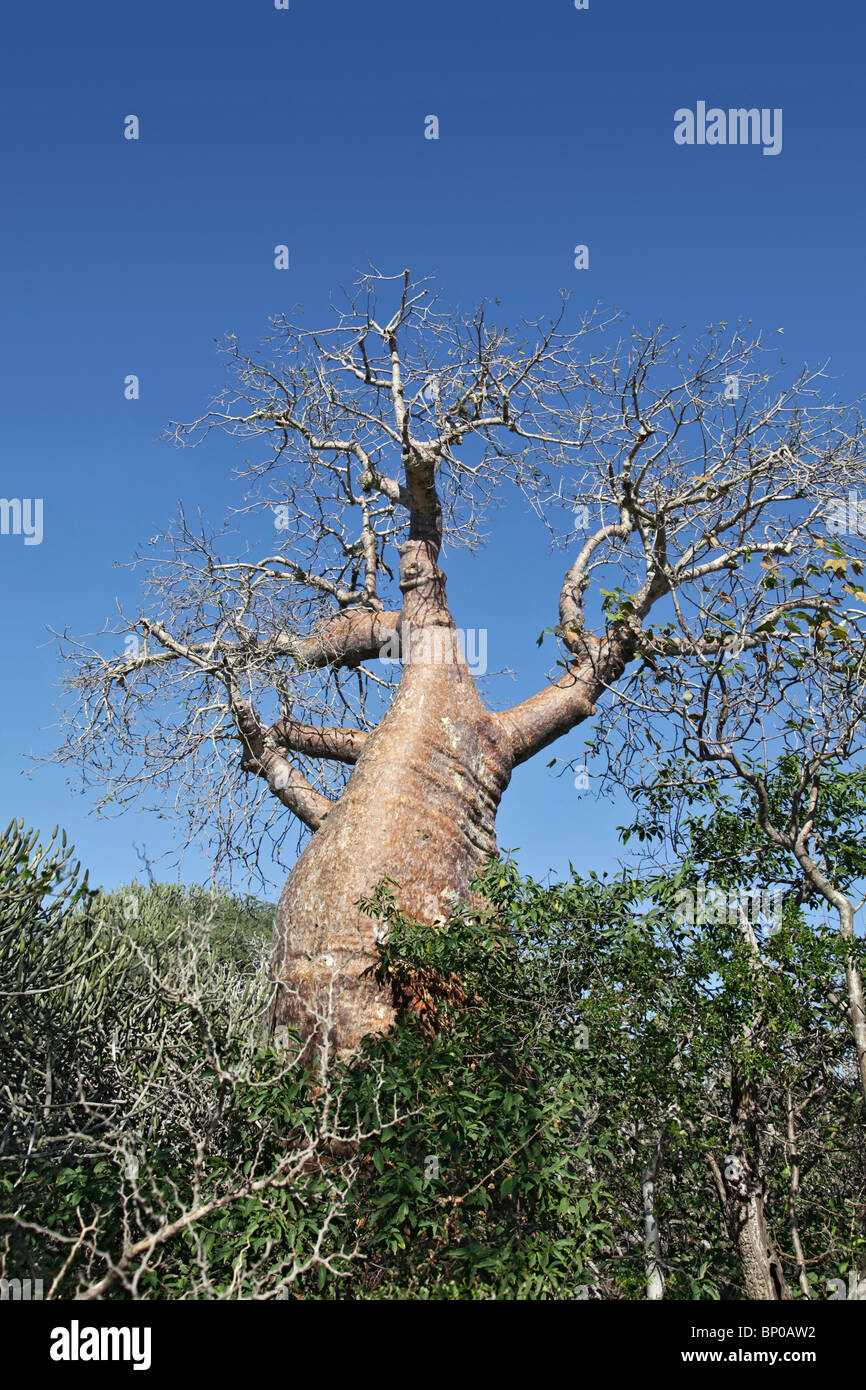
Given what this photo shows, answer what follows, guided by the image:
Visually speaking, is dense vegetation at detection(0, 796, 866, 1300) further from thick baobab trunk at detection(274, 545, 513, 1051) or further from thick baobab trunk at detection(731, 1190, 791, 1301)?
thick baobab trunk at detection(274, 545, 513, 1051)

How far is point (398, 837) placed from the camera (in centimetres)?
738

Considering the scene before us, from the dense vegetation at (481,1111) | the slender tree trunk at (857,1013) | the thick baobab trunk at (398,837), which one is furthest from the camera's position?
the thick baobab trunk at (398,837)

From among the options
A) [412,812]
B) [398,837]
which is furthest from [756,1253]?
[412,812]

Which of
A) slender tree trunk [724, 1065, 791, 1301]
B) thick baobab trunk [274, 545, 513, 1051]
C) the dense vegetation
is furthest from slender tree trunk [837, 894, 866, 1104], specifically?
thick baobab trunk [274, 545, 513, 1051]

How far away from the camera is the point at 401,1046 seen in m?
5.88

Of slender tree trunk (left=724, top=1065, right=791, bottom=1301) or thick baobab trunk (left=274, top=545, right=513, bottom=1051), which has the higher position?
thick baobab trunk (left=274, top=545, right=513, bottom=1051)

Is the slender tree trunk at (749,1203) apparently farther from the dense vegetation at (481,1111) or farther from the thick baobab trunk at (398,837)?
the thick baobab trunk at (398,837)

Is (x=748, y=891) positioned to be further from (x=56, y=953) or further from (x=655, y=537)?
(x=56, y=953)

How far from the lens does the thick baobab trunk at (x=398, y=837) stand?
685 centimetres

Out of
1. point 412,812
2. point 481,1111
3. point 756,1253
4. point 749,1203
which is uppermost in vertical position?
point 412,812

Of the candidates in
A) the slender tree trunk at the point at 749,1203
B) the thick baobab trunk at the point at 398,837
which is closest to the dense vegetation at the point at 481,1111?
the slender tree trunk at the point at 749,1203

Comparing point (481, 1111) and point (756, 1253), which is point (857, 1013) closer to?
point (756, 1253)

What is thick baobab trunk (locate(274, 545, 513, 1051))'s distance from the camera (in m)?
6.85

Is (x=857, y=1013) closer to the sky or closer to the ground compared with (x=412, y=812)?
closer to the ground
